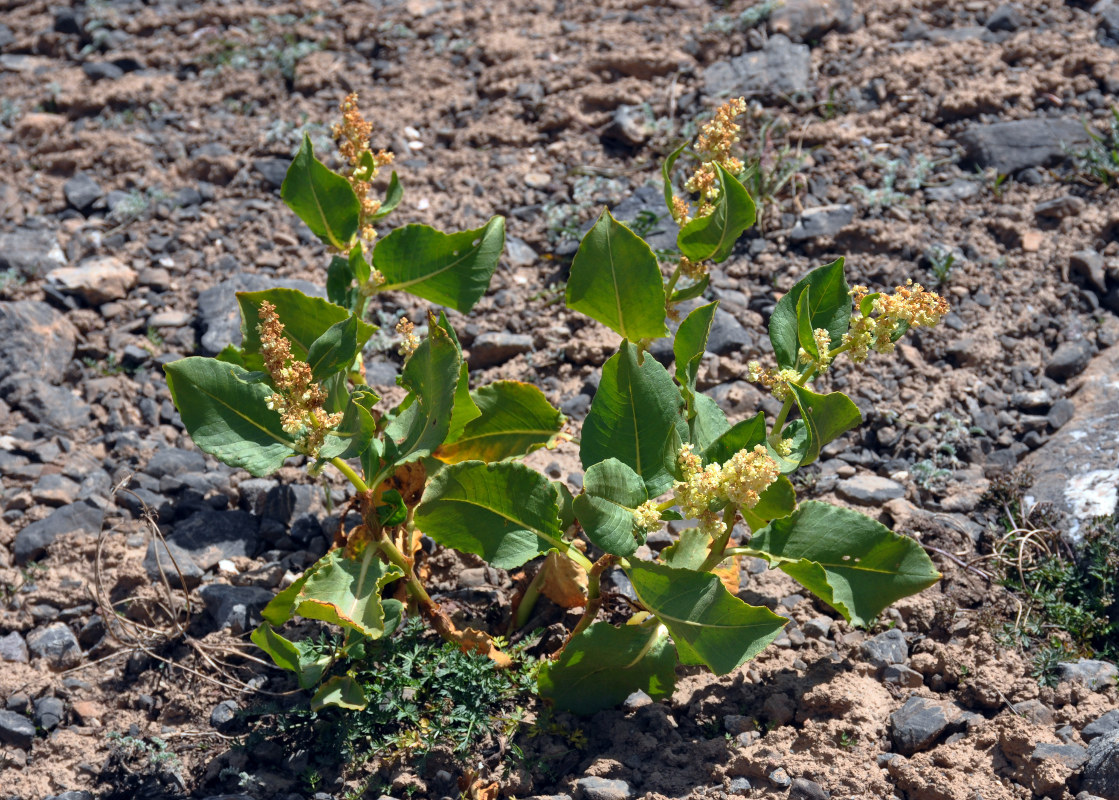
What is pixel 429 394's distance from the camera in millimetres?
2674

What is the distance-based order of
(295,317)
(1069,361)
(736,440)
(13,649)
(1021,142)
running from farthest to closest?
(1021,142), (1069,361), (13,649), (295,317), (736,440)

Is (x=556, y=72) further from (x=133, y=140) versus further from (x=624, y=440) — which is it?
(x=624, y=440)

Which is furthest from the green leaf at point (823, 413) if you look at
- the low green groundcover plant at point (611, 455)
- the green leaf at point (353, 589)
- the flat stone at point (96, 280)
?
the flat stone at point (96, 280)

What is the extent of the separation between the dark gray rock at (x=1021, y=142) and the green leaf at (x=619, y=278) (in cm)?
274

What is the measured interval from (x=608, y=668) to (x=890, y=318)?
1263 millimetres

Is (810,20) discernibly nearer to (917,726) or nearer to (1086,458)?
(1086,458)

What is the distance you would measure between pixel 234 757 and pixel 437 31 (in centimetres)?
458

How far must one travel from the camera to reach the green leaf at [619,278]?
2.78 metres

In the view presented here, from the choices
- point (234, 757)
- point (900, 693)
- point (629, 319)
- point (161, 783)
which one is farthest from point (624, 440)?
point (161, 783)

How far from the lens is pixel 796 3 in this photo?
18.3 ft

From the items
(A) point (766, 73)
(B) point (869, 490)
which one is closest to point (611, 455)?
(B) point (869, 490)

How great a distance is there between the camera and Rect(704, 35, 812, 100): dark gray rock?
5.22m

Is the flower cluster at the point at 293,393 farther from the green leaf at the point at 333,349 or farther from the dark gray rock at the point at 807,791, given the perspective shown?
the dark gray rock at the point at 807,791

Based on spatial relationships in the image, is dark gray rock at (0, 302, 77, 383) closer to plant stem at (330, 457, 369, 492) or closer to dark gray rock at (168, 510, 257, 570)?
dark gray rock at (168, 510, 257, 570)
